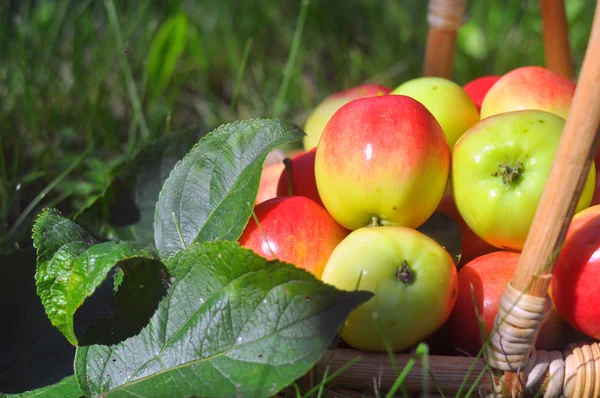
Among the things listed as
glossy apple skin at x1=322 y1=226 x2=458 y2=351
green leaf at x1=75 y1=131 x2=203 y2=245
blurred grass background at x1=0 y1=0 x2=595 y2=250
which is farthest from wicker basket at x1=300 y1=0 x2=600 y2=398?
blurred grass background at x1=0 y1=0 x2=595 y2=250

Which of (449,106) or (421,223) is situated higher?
(449,106)

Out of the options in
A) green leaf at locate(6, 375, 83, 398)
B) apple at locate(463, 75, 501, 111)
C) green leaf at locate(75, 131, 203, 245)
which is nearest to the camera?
green leaf at locate(6, 375, 83, 398)

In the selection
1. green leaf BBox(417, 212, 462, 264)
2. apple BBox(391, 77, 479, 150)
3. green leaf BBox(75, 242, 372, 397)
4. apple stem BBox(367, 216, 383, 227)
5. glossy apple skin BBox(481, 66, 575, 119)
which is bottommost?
green leaf BBox(75, 242, 372, 397)

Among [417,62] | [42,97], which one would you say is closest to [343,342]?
[42,97]

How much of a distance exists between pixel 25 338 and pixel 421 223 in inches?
28.5

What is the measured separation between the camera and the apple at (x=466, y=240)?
1237 millimetres

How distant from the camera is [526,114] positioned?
110cm

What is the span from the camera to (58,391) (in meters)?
1.06

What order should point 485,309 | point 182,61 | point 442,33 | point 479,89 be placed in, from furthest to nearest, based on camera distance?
point 182,61 < point 442,33 < point 479,89 < point 485,309

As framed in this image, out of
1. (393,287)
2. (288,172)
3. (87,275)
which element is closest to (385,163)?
(393,287)

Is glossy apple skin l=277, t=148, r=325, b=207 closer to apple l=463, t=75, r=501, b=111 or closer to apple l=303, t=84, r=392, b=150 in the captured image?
Answer: apple l=303, t=84, r=392, b=150

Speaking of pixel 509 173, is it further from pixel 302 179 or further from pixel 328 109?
pixel 328 109

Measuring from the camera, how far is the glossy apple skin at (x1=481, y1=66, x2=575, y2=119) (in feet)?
4.15

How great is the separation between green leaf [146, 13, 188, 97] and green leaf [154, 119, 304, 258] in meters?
0.89
